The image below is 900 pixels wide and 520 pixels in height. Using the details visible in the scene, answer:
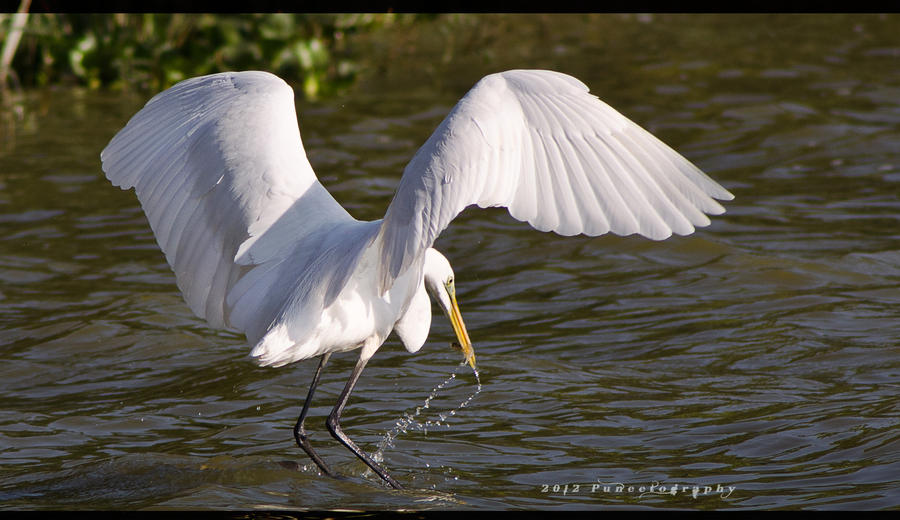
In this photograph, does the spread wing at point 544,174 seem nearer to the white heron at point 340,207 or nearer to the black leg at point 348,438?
the white heron at point 340,207

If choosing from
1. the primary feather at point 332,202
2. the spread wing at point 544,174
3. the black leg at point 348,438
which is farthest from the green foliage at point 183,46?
the spread wing at point 544,174

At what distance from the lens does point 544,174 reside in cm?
429

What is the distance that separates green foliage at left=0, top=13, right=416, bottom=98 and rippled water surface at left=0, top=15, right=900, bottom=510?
1.13ft

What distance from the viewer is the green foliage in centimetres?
1095

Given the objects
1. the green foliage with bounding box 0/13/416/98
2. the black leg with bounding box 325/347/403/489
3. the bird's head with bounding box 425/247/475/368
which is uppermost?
the green foliage with bounding box 0/13/416/98

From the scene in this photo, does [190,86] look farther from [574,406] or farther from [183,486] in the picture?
[574,406]

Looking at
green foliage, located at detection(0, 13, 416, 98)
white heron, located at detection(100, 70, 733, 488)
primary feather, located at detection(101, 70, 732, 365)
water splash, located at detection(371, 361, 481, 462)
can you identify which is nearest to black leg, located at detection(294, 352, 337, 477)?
white heron, located at detection(100, 70, 733, 488)

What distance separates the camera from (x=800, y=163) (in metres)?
9.35

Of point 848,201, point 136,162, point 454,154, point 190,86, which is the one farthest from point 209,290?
point 848,201

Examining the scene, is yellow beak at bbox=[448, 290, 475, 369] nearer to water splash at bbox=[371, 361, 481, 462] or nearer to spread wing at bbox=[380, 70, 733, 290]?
water splash at bbox=[371, 361, 481, 462]

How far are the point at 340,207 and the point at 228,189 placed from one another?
0.45 m

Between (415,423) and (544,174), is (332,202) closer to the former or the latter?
(544,174)

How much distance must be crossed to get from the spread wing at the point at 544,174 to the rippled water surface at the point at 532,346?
4.01 ft

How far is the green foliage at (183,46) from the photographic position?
1095cm
